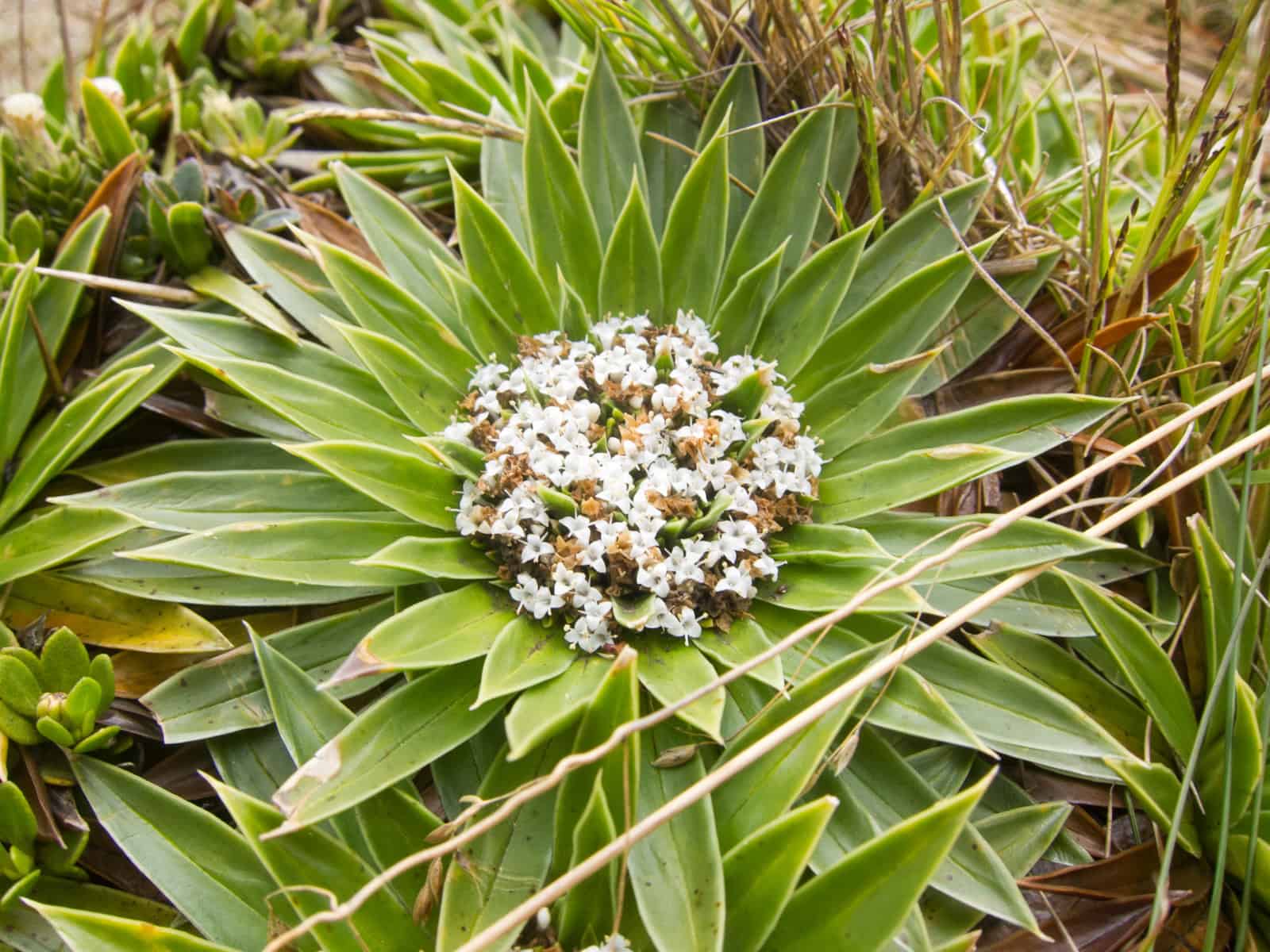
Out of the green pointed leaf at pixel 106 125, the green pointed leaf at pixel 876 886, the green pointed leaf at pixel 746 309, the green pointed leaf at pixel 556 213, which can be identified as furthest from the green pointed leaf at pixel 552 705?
the green pointed leaf at pixel 106 125

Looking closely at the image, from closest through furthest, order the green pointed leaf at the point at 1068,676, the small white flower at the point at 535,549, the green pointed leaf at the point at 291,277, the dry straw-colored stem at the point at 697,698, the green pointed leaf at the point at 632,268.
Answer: the dry straw-colored stem at the point at 697,698, the small white flower at the point at 535,549, the green pointed leaf at the point at 1068,676, the green pointed leaf at the point at 632,268, the green pointed leaf at the point at 291,277

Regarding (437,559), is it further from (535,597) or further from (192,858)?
(192,858)

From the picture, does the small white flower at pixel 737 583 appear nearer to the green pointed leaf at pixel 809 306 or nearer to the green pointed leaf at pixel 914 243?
the green pointed leaf at pixel 809 306

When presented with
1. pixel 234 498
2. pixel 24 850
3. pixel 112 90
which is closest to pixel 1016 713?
pixel 234 498

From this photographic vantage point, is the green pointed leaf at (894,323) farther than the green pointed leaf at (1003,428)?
Yes

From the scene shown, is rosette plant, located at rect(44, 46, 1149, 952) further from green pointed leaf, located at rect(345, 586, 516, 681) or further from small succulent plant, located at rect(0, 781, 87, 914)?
small succulent plant, located at rect(0, 781, 87, 914)

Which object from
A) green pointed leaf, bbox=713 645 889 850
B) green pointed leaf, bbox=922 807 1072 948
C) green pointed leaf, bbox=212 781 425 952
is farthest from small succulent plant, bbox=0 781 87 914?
green pointed leaf, bbox=922 807 1072 948
